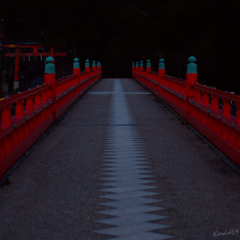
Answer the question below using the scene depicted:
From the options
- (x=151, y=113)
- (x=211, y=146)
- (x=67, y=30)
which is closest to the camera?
(x=211, y=146)

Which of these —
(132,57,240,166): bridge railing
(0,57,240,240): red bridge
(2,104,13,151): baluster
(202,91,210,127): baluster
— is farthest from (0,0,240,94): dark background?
(2,104,13,151): baluster

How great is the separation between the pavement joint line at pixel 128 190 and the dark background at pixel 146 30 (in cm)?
3432

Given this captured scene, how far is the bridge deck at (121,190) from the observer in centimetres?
432

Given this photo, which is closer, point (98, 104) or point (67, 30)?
point (98, 104)

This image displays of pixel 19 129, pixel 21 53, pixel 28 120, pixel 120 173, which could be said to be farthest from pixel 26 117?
pixel 21 53

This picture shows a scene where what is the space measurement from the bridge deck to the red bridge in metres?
0.01

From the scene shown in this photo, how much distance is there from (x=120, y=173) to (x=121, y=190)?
935 millimetres

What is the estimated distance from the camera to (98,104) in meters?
17.3

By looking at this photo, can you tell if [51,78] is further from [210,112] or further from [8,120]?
[8,120]

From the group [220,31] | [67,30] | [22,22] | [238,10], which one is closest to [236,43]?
[220,31]

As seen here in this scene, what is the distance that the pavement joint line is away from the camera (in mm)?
4301

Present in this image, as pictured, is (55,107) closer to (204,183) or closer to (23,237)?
(204,183)

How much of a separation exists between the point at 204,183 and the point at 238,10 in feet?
144

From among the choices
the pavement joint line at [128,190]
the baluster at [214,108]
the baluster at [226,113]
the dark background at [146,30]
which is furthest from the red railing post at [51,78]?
the dark background at [146,30]
